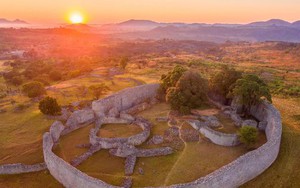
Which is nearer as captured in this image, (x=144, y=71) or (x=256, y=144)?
(x=256, y=144)

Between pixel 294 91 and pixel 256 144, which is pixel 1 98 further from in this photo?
pixel 294 91

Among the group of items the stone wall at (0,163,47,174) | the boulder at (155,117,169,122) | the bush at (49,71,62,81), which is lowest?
the bush at (49,71,62,81)

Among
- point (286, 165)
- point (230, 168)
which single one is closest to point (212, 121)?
point (286, 165)

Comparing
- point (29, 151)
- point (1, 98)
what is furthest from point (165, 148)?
point (1, 98)

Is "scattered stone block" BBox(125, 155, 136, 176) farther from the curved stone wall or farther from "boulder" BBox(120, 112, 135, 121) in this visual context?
"boulder" BBox(120, 112, 135, 121)

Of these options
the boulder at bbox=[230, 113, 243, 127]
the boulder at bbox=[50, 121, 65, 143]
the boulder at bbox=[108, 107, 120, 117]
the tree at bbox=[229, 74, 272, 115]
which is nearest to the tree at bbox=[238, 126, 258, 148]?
the boulder at bbox=[230, 113, 243, 127]

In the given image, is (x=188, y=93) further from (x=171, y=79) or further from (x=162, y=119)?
(x=171, y=79)
